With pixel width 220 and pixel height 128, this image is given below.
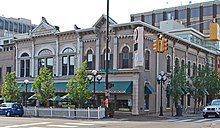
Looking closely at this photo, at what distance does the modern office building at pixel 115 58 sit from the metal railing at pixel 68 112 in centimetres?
455

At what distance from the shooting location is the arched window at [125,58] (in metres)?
35.4

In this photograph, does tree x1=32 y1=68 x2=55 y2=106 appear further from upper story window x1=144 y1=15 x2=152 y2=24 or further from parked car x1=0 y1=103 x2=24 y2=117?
upper story window x1=144 y1=15 x2=152 y2=24

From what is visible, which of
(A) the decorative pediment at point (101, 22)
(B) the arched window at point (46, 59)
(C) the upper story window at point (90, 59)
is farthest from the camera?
(B) the arched window at point (46, 59)

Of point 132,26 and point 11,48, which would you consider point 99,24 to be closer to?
point 132,26

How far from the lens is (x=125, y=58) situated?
35719 millimetres

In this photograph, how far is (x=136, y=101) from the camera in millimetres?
34156

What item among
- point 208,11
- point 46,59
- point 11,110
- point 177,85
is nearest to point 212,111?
point 177,85

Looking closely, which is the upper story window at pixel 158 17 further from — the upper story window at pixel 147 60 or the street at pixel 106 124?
the street at pixel 106 124

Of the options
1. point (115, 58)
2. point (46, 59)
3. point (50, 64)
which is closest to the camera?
point (115, 58)

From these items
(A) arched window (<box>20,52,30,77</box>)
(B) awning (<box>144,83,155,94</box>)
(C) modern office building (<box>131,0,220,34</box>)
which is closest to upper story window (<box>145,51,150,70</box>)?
(B) awning (<box>144,83,155,94</box>)

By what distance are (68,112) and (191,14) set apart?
57.2 metres

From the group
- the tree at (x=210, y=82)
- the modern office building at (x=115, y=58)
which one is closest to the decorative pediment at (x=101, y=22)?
the modern office building at (x=115, y=58)

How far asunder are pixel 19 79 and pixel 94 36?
1244cm

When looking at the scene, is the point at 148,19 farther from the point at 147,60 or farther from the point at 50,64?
the point at 147,60
